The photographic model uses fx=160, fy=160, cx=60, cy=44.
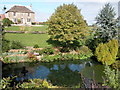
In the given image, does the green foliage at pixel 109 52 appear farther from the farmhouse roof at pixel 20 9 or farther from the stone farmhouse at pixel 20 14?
the farmhouse roof at pixel 20 9

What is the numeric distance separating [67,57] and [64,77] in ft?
17.5

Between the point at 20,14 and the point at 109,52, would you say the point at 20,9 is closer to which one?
the point at 20,14

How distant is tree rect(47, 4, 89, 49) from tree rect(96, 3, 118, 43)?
6.32 feet

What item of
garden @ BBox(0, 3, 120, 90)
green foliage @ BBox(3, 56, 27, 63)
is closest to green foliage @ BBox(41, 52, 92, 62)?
garden @ BBox(0, 3, 120, 90)

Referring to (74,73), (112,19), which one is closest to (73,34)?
(112,19)

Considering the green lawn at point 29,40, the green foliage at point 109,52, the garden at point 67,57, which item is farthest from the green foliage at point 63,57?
the green lawn at point 29,40

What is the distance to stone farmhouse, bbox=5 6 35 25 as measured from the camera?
147 ft

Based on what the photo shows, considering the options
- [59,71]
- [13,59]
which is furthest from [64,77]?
[13,59]

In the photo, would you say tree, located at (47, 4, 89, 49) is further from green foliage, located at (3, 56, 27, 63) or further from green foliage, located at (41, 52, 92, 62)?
green foliage, located at (3, 56, 27, 63)

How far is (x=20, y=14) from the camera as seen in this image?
45.4 metres

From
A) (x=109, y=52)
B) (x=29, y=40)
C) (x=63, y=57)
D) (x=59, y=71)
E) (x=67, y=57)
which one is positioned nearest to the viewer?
(x=59, y=71)

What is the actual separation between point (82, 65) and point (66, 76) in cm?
335

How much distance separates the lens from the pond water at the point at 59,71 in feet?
35.5

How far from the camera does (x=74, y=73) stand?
12.3m
